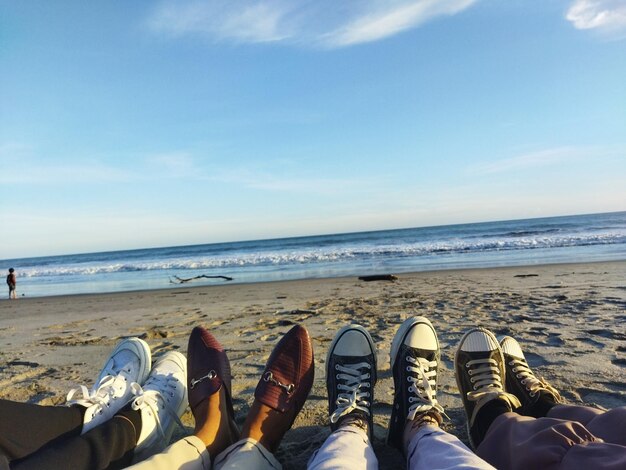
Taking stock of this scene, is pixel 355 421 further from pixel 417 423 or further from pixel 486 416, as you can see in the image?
pixel 486 416

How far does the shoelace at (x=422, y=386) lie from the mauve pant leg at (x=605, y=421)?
1.43ft

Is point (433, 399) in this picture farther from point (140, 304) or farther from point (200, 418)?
point (140, 304)

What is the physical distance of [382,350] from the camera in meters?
2.59

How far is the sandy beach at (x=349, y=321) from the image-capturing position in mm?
1891

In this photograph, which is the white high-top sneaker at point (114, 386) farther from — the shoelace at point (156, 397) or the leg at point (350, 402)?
the leg at point (350, 402)

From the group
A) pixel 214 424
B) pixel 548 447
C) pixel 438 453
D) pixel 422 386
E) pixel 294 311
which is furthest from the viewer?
pixel 294 311

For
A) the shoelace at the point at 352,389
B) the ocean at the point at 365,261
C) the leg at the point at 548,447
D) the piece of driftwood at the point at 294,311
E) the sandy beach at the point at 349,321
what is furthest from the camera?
the ocean at the point at 365,261

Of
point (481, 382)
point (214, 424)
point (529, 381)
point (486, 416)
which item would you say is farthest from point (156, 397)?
point (529, 381)

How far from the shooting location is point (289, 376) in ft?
5.61

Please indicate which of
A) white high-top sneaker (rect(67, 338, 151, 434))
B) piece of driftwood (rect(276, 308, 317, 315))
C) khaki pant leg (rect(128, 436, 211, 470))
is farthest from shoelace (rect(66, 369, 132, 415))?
piece of driftwood (rect(276, 308, 317, 315))

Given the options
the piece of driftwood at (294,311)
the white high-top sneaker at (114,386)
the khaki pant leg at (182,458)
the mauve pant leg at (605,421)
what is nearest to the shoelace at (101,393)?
the white high-top sneaker at (114,386)

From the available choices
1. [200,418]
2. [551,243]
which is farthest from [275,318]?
[551,243]

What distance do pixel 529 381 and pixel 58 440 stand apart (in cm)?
164

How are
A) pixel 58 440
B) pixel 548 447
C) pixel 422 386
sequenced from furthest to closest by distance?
pixel 422 386 → pixel 58 440 → pixel 548 447
